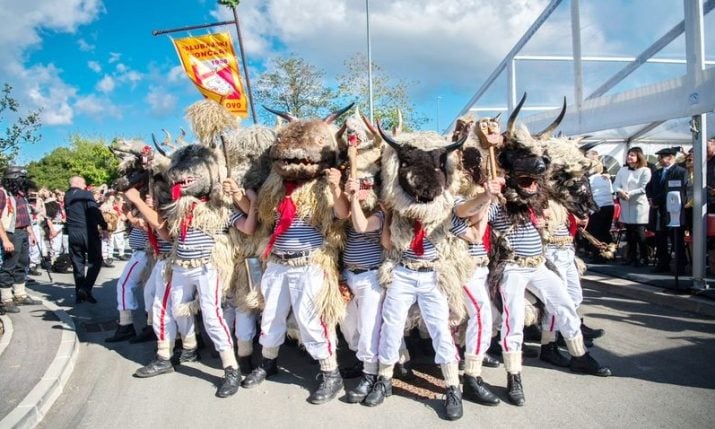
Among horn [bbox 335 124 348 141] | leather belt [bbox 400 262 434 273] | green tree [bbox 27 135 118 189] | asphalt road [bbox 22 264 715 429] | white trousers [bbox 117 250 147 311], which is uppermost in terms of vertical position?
green tree [bbox 27 135 118 189]

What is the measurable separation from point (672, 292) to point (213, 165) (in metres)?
5.80

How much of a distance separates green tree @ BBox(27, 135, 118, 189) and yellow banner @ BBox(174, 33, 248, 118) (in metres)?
32.9

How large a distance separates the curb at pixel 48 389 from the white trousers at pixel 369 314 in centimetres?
225

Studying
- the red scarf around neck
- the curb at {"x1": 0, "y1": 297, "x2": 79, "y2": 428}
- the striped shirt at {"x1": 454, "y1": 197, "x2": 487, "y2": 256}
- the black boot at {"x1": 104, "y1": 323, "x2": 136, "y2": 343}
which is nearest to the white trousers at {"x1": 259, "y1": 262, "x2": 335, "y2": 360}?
the red scarf around neck

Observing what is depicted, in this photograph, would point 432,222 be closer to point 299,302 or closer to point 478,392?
point 299,302

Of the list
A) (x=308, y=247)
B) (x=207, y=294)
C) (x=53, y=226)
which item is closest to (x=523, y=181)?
(x=308, y=247)

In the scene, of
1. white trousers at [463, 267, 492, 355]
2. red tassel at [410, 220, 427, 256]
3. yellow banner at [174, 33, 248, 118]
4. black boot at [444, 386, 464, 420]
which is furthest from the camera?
yellow banner at [174, 33, 248, 118]

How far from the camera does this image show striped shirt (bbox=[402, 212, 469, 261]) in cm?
334

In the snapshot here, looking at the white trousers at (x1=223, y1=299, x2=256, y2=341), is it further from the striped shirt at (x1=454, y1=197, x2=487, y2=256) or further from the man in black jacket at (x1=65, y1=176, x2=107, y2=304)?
Answer: the man in black jacket at (x1=65, y1=176, x2=107, y2=304)

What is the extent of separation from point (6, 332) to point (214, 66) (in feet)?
11.7

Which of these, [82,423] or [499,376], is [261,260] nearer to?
[82,423]

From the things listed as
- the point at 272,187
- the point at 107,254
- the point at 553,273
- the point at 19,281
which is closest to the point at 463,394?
the point at 553,273

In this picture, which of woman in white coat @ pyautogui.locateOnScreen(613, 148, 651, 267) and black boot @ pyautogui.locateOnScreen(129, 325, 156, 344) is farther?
woman in white coat @ pyautogui.locateOnScreen(613, 148, 651, 267)

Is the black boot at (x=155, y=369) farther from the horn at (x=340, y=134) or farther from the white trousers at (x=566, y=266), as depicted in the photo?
the white trousers at (x=566, y=266)
